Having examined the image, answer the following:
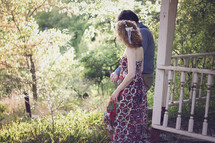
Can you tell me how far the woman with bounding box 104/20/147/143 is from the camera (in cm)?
276

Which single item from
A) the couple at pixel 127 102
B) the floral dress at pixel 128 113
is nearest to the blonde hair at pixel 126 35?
the couple at pixel 127 102

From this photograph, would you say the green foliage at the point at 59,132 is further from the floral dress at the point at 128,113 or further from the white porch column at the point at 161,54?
the white porch column at the point at 161,54

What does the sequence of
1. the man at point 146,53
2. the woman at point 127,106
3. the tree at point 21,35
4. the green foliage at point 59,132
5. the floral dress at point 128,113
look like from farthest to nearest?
the tree at point 21,35, the green foliage at point 59,132, the man at point 146,53, the floral dress at point 128,113, the woman at point 127,106

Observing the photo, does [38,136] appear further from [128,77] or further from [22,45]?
[22,45]

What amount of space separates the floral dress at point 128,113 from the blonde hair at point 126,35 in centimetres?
28

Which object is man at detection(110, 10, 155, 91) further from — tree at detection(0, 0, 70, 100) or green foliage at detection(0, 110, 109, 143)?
tree at detection(0, 0, 70, 100)

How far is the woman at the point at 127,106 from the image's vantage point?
2.76m

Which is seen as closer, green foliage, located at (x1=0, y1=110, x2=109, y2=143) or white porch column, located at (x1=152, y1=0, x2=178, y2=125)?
white porch column, located at (x1=152, y1=0, x2=178, y2=125)

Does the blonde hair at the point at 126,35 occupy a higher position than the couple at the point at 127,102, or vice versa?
the blonde hair at the point at 126,35

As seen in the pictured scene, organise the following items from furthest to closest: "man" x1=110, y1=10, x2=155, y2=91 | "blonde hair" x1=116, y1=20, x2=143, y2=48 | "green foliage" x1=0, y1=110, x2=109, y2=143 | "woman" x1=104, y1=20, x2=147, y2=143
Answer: "green foliage" x1=0, y1=110, x2=109, y2=143 < "man" x1=110, y1=10, x2=155, y2=91 < "woman" x1=104, y1=20, x2=147, y2=143 < "blonde hair" x1=116, y1=20, x2=143, y2=48

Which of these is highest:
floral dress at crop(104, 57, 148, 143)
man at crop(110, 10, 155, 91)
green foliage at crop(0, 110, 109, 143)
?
man at crop(110, 10, 155, 91)

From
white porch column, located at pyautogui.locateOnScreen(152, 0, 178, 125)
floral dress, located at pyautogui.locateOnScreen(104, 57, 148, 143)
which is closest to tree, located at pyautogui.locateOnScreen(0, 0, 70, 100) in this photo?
floral dress, located at pyautogui.locateOnScreen(104, 57, 148, 143)

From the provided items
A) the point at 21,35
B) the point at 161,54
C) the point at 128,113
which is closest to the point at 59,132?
the point at 128,113

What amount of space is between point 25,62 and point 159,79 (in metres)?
4.88
